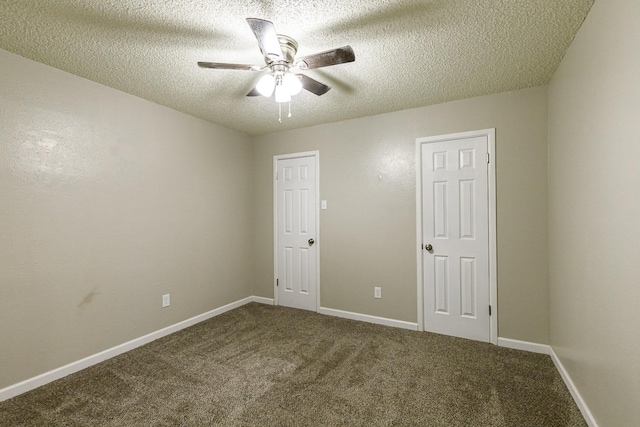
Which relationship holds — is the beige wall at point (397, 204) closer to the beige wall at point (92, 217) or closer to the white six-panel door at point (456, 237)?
the white six-panel door at point (456, 237)

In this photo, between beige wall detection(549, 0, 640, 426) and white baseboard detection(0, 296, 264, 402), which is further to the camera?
white baseboard detection(0, 296, 264, 402)

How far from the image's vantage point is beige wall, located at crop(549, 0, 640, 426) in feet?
4.17

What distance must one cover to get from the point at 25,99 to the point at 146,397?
233 cm

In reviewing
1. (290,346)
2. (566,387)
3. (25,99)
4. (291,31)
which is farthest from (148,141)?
(566,387)

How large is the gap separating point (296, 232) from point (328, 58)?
2.57 meters

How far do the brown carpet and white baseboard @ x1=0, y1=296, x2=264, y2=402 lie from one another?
6cm

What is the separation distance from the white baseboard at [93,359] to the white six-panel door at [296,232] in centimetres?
92

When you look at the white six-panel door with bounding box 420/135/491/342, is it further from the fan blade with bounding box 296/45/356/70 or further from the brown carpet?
the fan blade with bounding box 296/45/356/70

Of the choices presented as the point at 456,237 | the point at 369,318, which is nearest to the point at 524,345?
the point at 456,237

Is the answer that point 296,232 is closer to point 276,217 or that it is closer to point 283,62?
point 276,217

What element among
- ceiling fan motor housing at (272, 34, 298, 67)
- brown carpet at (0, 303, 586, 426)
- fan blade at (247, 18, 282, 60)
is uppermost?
ceiling fan motor housing at (272, 34, 298, 67)

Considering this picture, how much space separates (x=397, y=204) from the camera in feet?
10.8

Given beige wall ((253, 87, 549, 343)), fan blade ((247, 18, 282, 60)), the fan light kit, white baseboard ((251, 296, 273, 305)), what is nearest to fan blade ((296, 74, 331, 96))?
the fan light kit

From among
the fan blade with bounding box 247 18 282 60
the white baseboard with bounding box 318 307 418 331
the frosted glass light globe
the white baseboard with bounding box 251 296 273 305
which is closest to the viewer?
the fan blade with bounding box 247 18 282 60
